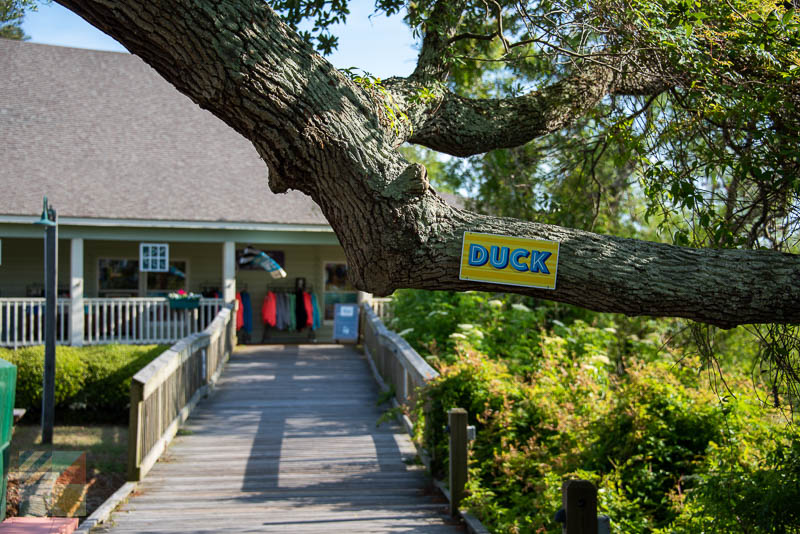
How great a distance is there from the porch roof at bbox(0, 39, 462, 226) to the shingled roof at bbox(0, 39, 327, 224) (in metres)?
0.02

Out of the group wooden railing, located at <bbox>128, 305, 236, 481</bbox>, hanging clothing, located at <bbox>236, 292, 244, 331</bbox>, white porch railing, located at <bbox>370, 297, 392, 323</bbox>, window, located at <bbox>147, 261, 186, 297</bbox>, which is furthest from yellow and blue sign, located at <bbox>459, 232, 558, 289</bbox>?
window, located at <bbox>147, 261, 186, 297</bbox>

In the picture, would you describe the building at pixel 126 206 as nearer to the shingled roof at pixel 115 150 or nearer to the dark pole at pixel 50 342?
the shingled roof at pixel 115 150

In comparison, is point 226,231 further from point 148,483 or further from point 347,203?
point 347,203

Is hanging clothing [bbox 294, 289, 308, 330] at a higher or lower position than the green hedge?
higher

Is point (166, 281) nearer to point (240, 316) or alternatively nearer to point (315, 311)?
point (240, 316)

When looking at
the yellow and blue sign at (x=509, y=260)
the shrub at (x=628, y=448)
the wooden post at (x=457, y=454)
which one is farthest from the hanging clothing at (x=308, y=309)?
the yellow and blue sign at (x=509, y=260)

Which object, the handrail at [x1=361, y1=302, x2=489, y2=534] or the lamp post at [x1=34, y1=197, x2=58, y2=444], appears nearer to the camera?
the handrail at [x1=361, y1=302, x2=489, y2=534]

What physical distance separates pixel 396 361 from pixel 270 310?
25.9ft

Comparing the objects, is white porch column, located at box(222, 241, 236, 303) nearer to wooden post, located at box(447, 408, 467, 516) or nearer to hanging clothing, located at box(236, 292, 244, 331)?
hanging clothing, located at box(236, 292, 244, 331)

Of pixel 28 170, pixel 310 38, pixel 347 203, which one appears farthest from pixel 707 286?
pixel 28 170

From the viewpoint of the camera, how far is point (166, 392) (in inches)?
339

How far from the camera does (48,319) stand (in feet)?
37.9

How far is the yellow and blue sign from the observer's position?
3.45 meters

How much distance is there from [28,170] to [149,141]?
116 inches
